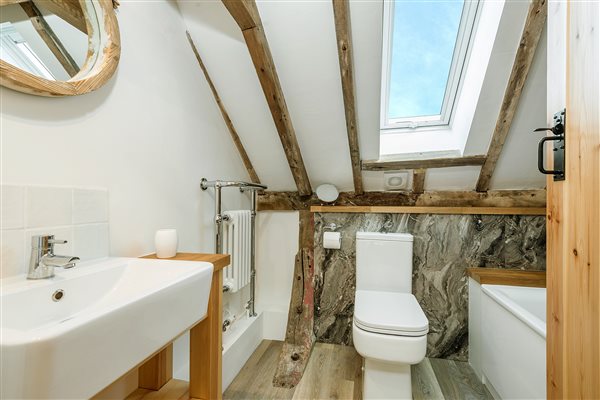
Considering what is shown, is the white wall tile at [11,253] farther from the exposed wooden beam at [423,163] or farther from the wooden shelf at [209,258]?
the exposed wooden beam at [423,163]

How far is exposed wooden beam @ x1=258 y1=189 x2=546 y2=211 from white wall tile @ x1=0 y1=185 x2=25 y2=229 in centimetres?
169

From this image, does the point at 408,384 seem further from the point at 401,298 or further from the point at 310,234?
the point at 310,234

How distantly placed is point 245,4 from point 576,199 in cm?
137

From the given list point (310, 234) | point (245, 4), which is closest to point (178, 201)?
point (245, 4)

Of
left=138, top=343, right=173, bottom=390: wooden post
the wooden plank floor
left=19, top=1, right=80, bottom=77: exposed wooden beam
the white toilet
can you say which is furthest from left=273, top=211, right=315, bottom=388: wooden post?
left=19, top=1, right=80, bottom=77: exposed wooden beam

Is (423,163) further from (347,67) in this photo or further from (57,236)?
(57,236)

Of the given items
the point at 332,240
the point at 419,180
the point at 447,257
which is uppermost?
the point at 419,180

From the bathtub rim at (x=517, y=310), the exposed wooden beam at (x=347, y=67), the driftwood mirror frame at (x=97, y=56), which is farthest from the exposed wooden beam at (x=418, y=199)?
the driftwood mirror frame at (x=97, y=56)

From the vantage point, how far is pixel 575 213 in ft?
2.42

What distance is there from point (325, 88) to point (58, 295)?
4.83 ft

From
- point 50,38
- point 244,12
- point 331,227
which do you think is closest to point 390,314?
point 331,227

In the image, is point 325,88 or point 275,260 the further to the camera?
point 275,260

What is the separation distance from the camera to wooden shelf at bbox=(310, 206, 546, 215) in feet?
6.27

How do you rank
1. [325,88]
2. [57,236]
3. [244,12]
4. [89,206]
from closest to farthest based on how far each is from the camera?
[57,236]
[89,206]
[244,12]
[325,88]
